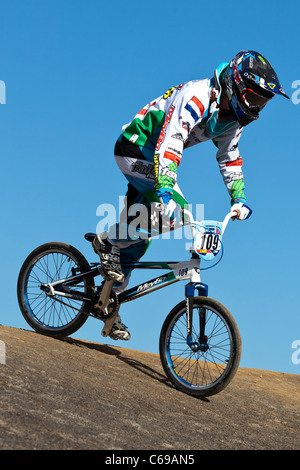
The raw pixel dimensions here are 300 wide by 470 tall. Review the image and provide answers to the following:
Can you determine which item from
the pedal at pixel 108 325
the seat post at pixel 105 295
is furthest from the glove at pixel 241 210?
the pedal at pixel 108 325

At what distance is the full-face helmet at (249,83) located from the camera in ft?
19.7

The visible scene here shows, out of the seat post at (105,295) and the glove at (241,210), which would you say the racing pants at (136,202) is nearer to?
the seat post at (105,295)

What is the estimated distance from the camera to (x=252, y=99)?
612 cm

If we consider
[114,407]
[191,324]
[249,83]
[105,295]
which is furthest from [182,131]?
[114,407]

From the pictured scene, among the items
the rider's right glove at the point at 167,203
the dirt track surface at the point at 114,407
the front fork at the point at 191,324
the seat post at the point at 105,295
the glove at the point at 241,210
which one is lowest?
the dirt track surface at the point at 114,407

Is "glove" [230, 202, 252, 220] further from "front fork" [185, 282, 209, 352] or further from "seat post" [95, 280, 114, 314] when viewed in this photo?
"seat post" [95, 280, 114, 314]

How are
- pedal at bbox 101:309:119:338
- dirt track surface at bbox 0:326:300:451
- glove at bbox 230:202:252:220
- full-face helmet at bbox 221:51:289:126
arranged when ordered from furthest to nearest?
pedal at bbox 101:309:119:338 < glove at bbox 230:202:252:220 < full-face helmet at bbox 221:51:289:126 < dirt track surface at bbox 0:326:300:451

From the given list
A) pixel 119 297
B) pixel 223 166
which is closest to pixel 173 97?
pixel 223 166

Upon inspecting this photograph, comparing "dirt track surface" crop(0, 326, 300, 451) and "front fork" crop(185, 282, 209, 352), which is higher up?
"front fork" crop(185, 282, 209, 352)

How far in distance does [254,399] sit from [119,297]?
1.85m

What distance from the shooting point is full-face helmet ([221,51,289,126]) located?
601cm

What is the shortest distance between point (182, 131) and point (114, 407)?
A: 2.67 meters

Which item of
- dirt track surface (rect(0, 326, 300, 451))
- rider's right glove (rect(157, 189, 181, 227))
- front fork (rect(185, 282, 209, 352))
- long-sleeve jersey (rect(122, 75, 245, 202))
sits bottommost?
dirt track surface (rect(0, 326, 300, 451))

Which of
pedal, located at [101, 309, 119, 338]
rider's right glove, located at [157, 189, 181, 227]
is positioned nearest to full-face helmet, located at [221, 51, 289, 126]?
rider's right glove, located at [157, 189, 181, 227]
